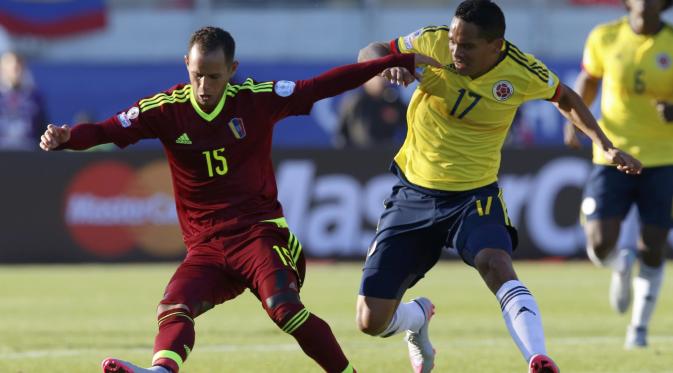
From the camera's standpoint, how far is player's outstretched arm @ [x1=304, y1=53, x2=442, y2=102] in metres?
6.78

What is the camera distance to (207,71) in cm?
671

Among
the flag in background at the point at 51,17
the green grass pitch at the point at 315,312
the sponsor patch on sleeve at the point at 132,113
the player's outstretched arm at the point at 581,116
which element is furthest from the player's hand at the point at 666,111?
the flag in background at the point at 51,17

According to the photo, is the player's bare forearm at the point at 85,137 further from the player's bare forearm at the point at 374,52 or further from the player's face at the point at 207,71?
the player's bare forearm at the point at 374,52

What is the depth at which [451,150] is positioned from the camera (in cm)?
744

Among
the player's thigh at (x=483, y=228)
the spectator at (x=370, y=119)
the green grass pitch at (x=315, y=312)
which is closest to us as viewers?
the player's thigh at (x=483, y=228)

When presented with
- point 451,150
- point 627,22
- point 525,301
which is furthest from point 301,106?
point 627,22

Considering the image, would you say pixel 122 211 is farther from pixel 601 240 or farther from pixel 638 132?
pixel 638 132

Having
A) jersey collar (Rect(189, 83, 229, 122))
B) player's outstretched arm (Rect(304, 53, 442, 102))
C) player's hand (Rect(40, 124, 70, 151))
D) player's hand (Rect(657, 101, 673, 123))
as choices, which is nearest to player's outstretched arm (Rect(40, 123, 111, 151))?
player's hand (Rect(40, 124, 70, 151))

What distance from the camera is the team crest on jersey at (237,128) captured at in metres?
6.92

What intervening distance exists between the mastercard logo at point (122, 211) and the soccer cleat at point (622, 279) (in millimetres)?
7090

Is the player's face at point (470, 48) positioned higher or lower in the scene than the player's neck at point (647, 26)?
higher

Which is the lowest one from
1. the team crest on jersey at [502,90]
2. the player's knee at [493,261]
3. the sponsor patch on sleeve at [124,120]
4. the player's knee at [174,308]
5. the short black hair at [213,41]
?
the player's knee at [174,308]

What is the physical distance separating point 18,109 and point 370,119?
524 centimetres

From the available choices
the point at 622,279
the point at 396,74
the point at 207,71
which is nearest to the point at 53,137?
the point at 207,71
